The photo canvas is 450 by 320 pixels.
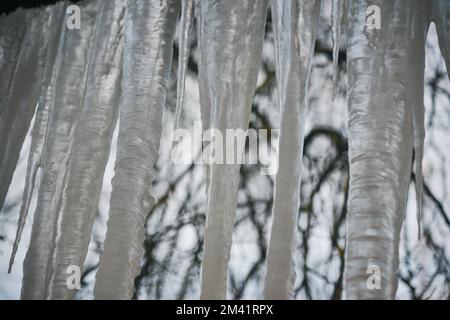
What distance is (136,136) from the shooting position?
2.35 meters

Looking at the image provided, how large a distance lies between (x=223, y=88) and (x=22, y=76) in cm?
129

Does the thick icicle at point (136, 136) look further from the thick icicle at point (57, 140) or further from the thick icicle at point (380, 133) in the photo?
the thick icicle at point (380, 133)

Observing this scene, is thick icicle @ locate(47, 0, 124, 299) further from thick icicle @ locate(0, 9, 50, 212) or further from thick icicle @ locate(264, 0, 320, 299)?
thick icicle @ locate(264, 0, 320, 299)

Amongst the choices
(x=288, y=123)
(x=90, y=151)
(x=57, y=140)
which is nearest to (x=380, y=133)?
(x=288, y=123)

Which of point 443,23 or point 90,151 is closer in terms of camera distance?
point 443,23

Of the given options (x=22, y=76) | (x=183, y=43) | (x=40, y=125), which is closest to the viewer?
(x=183, y=43)

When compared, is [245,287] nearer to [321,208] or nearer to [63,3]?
[321,208]

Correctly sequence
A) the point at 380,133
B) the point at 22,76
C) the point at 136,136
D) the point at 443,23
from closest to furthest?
the point at 380,133 < the point at 443,23 < the point at 136,136 < the point at 22,76

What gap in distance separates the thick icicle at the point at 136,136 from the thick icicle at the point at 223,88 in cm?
19

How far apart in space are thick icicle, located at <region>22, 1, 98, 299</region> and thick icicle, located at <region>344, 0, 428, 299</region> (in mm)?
1177

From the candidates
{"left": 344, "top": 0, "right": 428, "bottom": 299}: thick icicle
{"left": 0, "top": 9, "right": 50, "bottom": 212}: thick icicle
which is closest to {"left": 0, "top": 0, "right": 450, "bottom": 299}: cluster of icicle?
{"left": 344, "top": 0, "right": 428, "bottom": 299}: thick icicle

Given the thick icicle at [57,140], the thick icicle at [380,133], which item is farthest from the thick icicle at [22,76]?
the thick icicle at [380,133]

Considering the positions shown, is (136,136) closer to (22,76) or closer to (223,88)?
(223,88)
